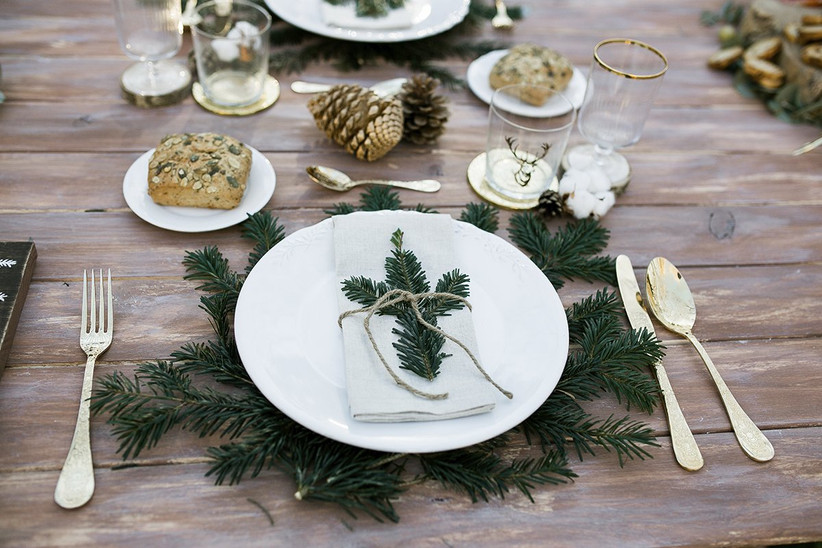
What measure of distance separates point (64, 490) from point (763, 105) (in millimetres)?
1500

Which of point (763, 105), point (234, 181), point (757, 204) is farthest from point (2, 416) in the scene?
point (763, 105)

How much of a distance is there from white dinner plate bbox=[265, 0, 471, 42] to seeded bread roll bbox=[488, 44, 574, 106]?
6.9 inches

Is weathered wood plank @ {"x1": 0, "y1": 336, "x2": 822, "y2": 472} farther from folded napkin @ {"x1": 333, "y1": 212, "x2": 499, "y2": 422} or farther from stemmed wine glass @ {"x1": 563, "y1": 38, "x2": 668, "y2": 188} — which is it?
stemmed wine glass @ {"x1": 563, "y1": 38, "x2": 668, "y2": 188}

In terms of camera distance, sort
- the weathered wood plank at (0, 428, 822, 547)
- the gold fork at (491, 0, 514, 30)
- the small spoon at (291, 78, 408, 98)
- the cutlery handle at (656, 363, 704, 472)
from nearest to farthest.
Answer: the weathered wood plank at (0, 428, 822, 547) → the cutlery handle at (656, 363, 704, 472) → the small spoon at (291, 78, 408, 98) → the gold fork at (491, 0, 514, 30)

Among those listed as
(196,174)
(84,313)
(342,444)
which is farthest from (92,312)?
(342,444)

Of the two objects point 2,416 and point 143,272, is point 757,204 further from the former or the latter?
point 2,416

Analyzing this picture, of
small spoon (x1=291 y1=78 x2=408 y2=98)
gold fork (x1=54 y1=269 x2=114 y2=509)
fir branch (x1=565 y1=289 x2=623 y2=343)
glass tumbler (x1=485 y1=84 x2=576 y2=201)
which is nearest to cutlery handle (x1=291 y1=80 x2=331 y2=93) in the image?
small spoon (x1=291 y1=78 x2=408 y2=98)

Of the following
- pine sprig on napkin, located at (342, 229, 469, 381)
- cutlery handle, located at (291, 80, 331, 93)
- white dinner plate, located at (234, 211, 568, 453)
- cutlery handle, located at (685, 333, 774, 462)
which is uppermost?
pine sprig on napkin, located at (342, 229, 469, 381)

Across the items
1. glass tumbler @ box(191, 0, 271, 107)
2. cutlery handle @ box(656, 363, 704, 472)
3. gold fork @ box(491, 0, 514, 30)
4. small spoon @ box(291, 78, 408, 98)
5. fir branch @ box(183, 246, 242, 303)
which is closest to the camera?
cutlery handle @ box(656, 363, 704, 472)

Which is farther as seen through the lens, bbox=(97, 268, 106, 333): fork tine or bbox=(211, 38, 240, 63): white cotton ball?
bbox=(211, 38, 240, 63): white cotton ball

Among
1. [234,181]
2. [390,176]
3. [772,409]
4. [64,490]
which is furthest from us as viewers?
[390,176]

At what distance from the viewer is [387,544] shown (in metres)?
0.69

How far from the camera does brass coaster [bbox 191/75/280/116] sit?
1.26m

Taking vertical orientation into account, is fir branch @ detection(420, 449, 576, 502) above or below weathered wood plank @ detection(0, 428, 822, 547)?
above
